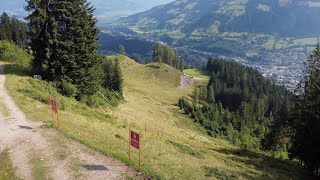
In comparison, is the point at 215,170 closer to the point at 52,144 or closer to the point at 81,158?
the point at 81,158

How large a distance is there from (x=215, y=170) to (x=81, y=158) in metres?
10.4

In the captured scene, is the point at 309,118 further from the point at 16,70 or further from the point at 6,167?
the point at 16,70

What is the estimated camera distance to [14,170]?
77.5 feet

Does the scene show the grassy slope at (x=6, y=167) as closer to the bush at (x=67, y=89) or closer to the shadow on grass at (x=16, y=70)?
the bush at (x=67, y=89)

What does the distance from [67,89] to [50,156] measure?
26.0m

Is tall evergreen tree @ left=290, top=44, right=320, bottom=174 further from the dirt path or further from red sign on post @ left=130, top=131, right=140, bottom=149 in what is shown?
the dirt path

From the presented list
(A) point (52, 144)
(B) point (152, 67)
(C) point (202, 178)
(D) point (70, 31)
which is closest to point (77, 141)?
(A) point (52, 144)

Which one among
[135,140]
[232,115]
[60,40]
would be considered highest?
[60,40]

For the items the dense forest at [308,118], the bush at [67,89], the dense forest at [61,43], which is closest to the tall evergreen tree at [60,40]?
the dense forest at [61,43]

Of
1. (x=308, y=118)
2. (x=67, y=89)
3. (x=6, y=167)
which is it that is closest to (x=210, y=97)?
(x=308, y=118)

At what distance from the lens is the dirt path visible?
23266mm

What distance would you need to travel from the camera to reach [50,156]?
25844mm

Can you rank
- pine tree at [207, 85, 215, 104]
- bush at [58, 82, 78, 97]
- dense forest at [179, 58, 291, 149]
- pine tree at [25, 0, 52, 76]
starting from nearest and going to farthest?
1. bush at [58, 82, 78, 97]
2. pine tree at [25, 0, 52, 76]
3. dense forest at [179, 58, 291, 149]
4. pine tree at [207, 85, 215, 104]

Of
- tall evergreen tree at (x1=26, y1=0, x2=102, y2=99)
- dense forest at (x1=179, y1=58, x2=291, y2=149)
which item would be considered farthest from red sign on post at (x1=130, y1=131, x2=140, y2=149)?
dense forest at (x1=179, y1=58, x2=291, y2=149)
